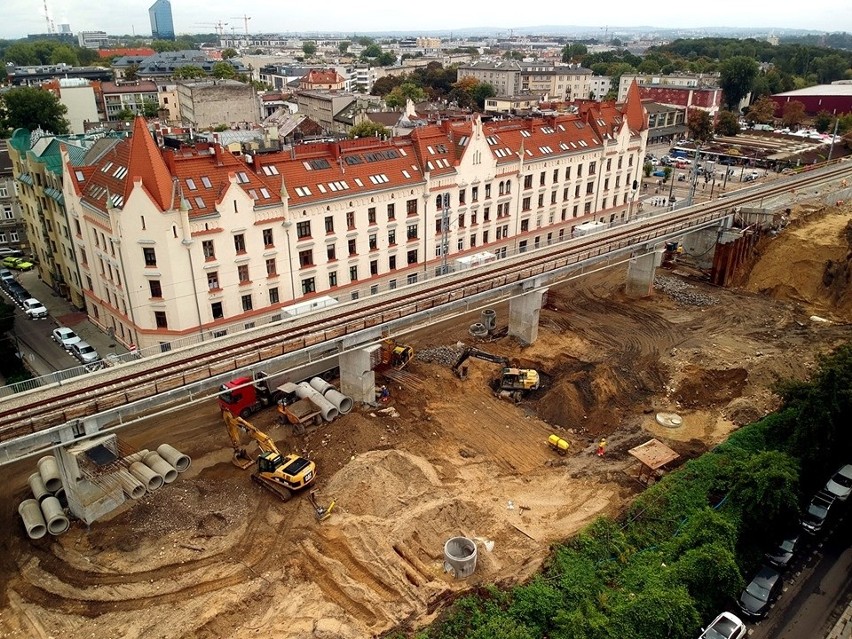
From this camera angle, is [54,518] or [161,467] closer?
[54,518]

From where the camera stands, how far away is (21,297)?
6600cm

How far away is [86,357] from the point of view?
5316 cm

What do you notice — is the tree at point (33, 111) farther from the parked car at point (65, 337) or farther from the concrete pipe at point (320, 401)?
the concrete pipe at point (320, 401)

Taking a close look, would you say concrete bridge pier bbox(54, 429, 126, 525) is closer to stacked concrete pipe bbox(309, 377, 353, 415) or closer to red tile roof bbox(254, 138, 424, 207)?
stacked concrete pipe bbox(309, 377, 353, 415)

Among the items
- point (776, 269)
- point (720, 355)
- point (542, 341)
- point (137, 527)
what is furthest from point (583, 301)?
point (137, 527)

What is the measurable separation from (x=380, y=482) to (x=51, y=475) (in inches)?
796

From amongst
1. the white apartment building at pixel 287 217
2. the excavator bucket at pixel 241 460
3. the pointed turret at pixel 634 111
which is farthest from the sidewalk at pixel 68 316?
the pointed turret at pixel 634 111

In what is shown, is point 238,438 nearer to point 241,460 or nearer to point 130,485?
point 241,460

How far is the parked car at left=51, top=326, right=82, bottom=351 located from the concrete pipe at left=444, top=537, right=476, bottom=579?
4027 centimetres

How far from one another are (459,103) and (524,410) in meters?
165

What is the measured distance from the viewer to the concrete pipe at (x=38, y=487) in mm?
37062

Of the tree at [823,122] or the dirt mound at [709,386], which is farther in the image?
the tree at [823,122]

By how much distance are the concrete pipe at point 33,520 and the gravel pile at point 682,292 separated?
197 feet

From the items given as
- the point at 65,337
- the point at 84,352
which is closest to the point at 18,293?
the point at 65,337
